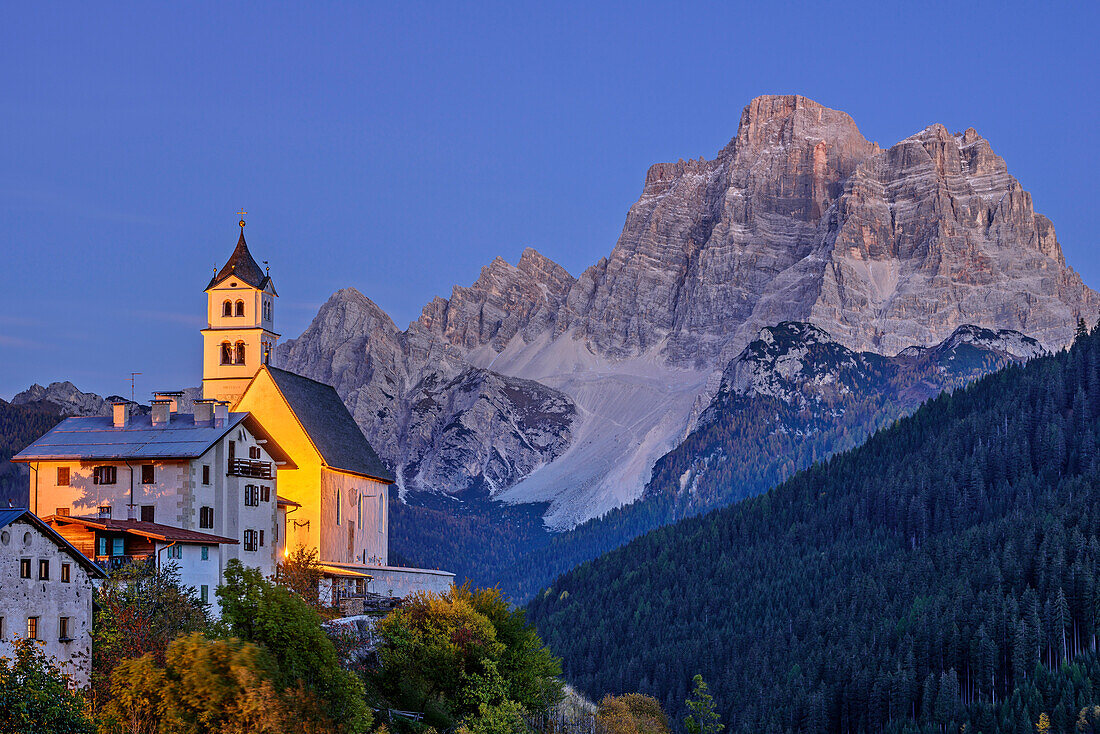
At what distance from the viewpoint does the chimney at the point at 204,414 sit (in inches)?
4323

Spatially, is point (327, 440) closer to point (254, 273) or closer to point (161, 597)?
point (254, 273)

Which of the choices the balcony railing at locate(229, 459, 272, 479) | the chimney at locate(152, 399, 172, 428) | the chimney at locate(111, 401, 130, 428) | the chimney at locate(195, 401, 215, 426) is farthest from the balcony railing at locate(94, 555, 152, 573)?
the chimney at locate(111, 401, 130, 428)

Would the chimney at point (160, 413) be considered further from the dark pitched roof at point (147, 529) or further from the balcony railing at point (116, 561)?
the balcony railing at point (116, 561)

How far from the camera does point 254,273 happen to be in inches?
5399

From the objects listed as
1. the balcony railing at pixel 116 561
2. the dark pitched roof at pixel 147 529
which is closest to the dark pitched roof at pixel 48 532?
the balcony railing at pixel 116 561

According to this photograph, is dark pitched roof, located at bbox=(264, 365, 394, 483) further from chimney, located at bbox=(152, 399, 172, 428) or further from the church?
chimney, located at bbox=(152, 399, 172, 428)

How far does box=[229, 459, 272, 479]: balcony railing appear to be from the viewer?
10844 centimetres

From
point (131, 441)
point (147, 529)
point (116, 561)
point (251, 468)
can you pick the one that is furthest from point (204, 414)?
point (116, 561)

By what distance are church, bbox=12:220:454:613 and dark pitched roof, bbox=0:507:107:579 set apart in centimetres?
933

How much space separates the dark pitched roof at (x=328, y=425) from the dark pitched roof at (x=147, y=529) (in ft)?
69.2

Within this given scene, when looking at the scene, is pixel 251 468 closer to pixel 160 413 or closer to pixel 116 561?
pixel 160 413

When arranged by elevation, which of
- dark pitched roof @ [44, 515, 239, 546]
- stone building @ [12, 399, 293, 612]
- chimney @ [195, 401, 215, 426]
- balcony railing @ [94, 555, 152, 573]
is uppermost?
chimney @ [195, 401, 215, 426]

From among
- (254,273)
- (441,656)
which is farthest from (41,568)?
(254,273)

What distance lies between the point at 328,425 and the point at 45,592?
54.6m
